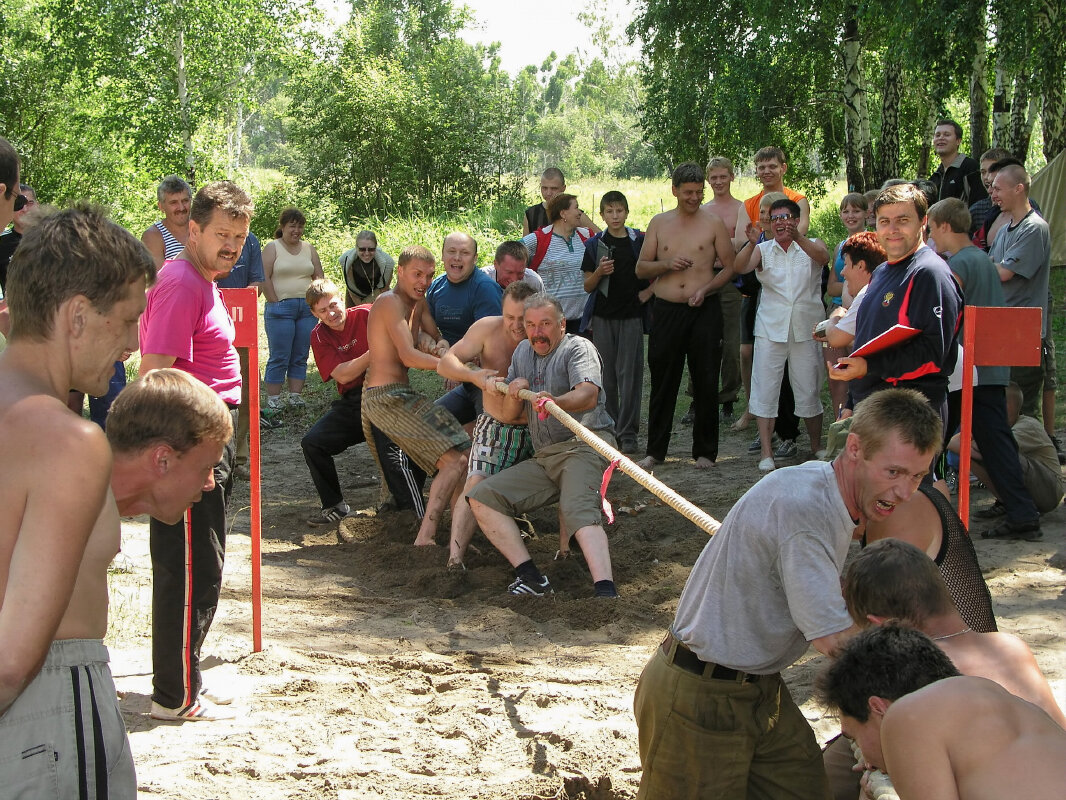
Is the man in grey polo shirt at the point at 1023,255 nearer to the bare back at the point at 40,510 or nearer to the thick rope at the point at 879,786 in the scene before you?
the thick rope at the point at 879,786

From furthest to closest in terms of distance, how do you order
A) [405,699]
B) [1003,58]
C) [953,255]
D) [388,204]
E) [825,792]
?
1. [388,204]
2. [1003,58]
3. [953,255]
4. [405,699]
5. [825,792]

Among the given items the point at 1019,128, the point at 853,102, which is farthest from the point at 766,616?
the point at 853,102

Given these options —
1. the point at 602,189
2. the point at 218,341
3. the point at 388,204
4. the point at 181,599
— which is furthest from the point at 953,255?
the point at 602,189

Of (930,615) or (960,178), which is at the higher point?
(960,178)

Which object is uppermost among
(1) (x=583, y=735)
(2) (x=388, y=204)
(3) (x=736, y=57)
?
(3) (x=736, y=57)

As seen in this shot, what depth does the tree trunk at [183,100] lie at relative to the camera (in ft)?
74.6

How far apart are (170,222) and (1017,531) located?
6.22 m

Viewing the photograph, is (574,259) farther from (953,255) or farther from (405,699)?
(405,699)

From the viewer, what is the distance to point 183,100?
22.8m

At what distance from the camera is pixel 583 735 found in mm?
4094

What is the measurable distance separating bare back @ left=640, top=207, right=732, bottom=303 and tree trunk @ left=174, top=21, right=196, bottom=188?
54.9ft

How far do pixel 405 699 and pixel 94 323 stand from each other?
2.89m

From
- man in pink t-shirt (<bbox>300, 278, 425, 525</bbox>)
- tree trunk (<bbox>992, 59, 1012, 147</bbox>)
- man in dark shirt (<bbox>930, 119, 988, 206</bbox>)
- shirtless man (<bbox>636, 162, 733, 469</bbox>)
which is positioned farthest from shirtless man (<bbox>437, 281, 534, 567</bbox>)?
tree trunk (<bbox>992, 59, 1012, 147</bbox>)

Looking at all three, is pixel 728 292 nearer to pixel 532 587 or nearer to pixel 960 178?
pixel 960 178
